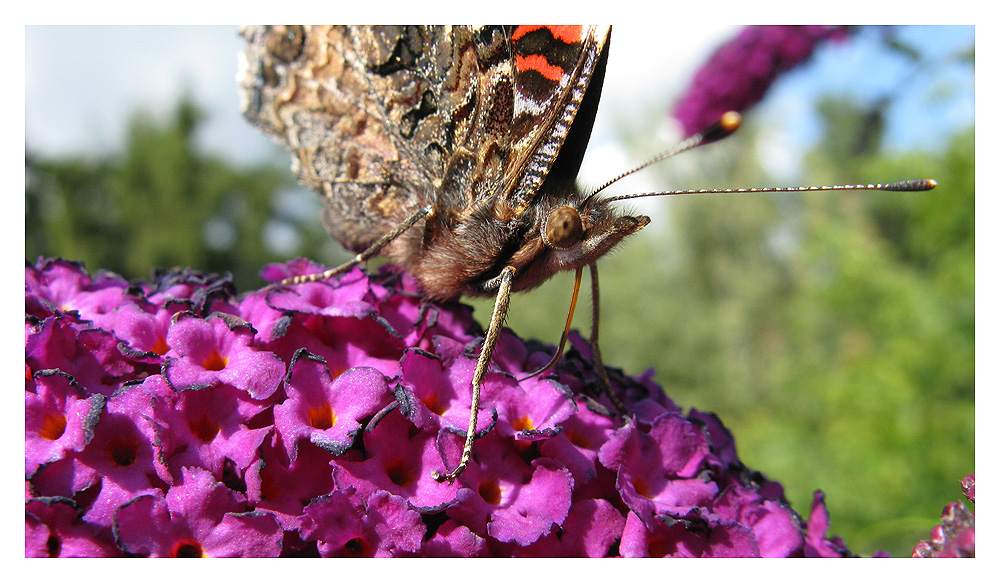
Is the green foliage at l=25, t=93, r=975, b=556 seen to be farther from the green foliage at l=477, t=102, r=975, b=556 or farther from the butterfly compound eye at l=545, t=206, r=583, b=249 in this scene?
the butterfly compound eye at l=545, t=206, r=583, b=249

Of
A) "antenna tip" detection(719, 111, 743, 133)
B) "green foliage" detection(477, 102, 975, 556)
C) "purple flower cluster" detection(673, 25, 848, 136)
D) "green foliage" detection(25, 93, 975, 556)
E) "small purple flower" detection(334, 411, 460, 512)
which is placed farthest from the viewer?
"purple flower cluster" detection(673, 25, 848, 136)

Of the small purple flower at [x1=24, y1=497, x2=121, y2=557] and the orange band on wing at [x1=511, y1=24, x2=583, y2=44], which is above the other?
the orange band on wing at [x1=511, y1=24, x2=583, y2=44]

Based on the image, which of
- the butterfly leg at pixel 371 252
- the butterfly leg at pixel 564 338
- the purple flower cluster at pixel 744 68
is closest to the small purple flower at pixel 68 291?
the butterfly leg at pixel 371 252

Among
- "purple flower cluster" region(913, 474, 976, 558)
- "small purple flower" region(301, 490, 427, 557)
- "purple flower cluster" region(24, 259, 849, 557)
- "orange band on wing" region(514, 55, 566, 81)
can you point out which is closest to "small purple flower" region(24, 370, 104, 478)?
"purple flower cluster" region(24, 259, 849, 557)

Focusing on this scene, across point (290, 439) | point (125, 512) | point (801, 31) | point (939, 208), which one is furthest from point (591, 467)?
point (801, 31)

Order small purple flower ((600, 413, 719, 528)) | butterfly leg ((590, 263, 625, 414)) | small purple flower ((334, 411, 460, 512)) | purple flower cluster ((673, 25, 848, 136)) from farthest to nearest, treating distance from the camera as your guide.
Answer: purple flower cluster ((673, 25, 848, 136)), butterfly leg ((590, 263, 625, 414)), small purple flower ((600, 413, 719, 528)), small purple flower ((334, 411, 460, 512))

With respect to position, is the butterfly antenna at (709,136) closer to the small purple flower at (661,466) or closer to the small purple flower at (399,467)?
the small purple flower at (661,466)

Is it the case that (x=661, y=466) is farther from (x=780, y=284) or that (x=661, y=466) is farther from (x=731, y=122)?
(x=780, y=284)
